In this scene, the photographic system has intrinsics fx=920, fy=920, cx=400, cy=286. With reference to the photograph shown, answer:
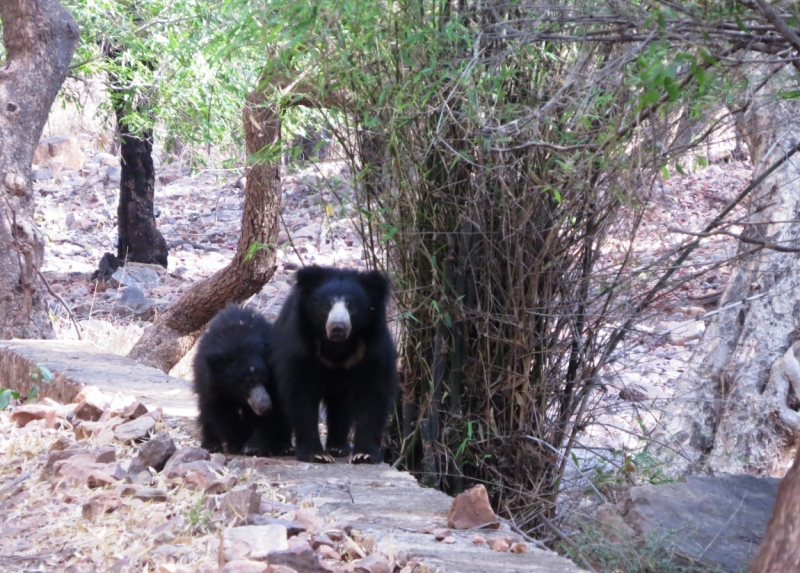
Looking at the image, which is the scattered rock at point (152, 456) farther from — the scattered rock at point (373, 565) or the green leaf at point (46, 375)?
the green leaf at point (46, 375)

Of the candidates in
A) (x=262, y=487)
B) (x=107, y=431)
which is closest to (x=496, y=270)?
(x=262, y=487)

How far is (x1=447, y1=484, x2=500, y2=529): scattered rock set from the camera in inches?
101

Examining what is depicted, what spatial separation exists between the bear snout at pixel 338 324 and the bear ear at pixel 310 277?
199mm

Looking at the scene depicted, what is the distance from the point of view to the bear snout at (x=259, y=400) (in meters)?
3.45

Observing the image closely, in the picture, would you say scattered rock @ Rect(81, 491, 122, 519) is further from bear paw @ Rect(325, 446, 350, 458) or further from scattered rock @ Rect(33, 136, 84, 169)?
scattered rock @ Rect(33, 136, 84, 169)

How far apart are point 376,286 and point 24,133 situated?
11.4 feet

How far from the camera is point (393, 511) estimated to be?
2689 millimetres

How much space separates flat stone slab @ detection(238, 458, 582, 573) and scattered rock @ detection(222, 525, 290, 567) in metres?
0.26

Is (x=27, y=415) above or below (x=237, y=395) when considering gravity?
below

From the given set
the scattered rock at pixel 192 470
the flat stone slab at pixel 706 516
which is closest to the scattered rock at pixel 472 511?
the scattered rock at pixel 192 470

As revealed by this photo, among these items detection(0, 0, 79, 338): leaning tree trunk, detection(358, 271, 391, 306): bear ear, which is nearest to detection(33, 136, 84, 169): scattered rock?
detection(0, 0, 79, 338): leaning tree trunk

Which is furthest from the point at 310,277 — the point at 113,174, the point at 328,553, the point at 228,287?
the point at 113,174

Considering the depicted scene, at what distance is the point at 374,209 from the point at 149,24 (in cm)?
548

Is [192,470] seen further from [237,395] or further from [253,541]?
[253,541]
